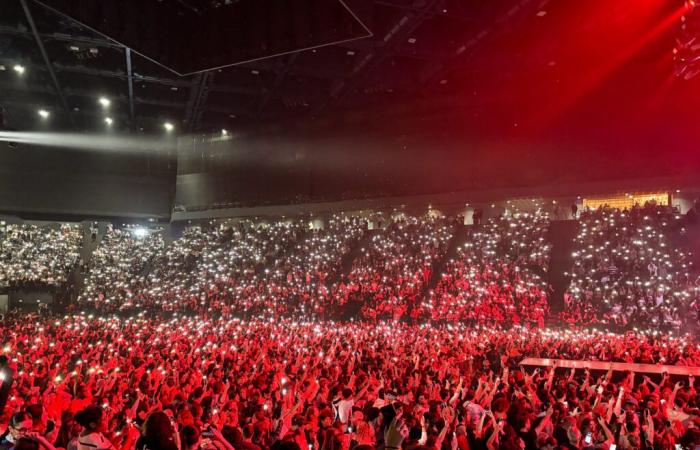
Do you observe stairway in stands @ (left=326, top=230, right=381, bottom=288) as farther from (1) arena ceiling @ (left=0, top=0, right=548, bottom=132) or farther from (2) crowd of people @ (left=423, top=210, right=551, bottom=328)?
(1) arena ceiling @ (left=0, top=0, right=548, bottom=132)

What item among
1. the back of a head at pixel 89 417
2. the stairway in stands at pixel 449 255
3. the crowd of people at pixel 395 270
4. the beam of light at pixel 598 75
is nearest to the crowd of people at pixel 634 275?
the stairway in stands at pixel 449 255

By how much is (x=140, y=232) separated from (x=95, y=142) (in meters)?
7.17

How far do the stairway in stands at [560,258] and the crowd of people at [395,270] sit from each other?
16.7ft

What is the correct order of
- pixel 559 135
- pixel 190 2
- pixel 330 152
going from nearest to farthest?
pixel 190 2, pixel 559 135, pixel 330 152

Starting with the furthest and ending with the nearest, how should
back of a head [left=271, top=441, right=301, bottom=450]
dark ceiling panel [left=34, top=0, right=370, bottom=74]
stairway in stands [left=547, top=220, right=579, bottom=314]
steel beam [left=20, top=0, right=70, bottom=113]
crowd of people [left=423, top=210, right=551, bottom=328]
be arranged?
1. stairway in stands [left=547, top=220, right=579, bottom=314]
2. steel beam [left=20, top=0, right=70, bottom=113]
3. crowd of people [left=423, top=210, right=551, bottom=328]
4. dark ceiling panel [left=34, top=0, right=370, bottom=74]
5. back of a head [left=271, top=441, right=301, bottom=450]

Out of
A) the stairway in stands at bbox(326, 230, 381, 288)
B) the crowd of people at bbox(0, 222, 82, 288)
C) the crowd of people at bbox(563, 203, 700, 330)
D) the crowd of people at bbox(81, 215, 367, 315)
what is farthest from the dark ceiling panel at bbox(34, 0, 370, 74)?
the crowd of people at bbox(0, 222, 82, 288)

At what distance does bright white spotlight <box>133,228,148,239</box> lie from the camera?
40656 millimetres

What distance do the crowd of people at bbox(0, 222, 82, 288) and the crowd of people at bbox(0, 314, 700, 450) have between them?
58.5ft

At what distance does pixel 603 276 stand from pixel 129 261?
28255 millimetres

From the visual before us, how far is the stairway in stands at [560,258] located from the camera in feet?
74.3

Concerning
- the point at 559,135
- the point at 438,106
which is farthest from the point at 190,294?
the point at 559,135

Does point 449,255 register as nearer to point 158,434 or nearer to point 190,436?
point 190,436

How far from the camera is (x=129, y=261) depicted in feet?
122

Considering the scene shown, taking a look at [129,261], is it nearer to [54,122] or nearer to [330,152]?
[54,122]
